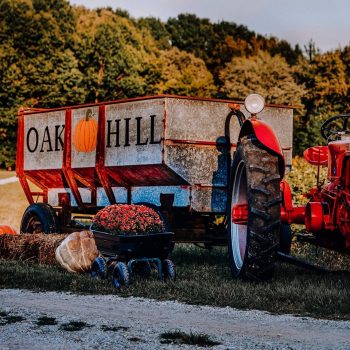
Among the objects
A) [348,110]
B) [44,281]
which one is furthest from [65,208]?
[348,110]

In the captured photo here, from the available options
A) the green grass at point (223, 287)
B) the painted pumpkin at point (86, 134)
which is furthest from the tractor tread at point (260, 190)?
the painted pumpkin at point (86, 134)

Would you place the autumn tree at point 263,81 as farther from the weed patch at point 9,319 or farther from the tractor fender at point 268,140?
Answer: the weed patch at point 9,319

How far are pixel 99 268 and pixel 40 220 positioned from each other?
3982 mm

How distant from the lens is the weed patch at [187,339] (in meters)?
5.38

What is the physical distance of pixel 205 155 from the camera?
10.8m

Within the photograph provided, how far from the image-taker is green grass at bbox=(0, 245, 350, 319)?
7062mm

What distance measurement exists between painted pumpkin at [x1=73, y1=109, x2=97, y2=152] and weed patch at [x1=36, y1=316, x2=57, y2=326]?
19.5 feet

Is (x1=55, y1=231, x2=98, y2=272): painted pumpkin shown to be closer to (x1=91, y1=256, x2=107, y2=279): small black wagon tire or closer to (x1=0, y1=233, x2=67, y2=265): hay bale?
(x1=91, y1=256, x2=107, y2=279): small black wagon tire

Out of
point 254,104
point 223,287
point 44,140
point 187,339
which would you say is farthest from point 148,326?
point 44,140

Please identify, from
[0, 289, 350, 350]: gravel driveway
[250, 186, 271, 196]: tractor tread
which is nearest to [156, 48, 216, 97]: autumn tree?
[250, 186, 271, 196]: tractor tread

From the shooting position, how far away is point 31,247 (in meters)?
11.4

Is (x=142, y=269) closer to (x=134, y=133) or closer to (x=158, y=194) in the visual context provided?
(x=158, y=194)

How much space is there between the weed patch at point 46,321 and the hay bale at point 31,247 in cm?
452

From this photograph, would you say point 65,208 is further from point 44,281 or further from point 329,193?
point 329,193
